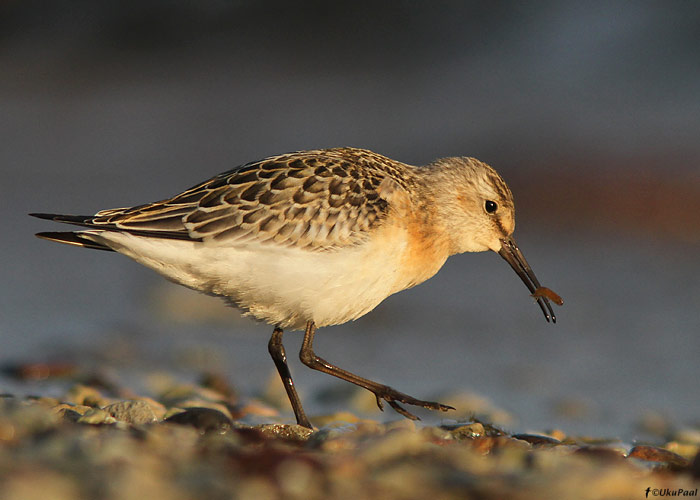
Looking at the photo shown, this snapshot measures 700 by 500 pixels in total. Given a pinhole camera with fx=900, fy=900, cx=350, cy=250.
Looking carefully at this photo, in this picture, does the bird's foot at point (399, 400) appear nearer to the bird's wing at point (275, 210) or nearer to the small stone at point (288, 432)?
the small stone at point (288, 432)

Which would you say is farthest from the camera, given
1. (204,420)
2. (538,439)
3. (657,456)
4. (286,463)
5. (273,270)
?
(273,270)

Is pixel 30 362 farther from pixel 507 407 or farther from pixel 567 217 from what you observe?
pixel 567 217

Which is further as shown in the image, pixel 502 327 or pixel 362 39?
pixel 362 39

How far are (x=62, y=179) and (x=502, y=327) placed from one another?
23.1 feet

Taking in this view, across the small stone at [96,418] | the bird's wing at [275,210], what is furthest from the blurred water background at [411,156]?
the small stone at [96,418]

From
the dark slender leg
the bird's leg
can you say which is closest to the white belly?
the bird's leg

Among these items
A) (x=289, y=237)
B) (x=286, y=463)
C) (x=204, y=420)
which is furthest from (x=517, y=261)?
(x=286, y=463)

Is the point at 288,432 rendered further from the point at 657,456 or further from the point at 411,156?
the point at 411,156

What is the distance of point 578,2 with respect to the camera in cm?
1670

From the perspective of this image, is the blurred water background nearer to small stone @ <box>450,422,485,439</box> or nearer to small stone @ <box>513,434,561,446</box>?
small stone @ <box>513,434,561,446</box>

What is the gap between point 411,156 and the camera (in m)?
13.2

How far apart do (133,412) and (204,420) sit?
1.24ft

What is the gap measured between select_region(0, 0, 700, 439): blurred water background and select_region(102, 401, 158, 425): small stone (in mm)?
1815

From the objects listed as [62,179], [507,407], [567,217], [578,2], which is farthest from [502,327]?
[578,2]
